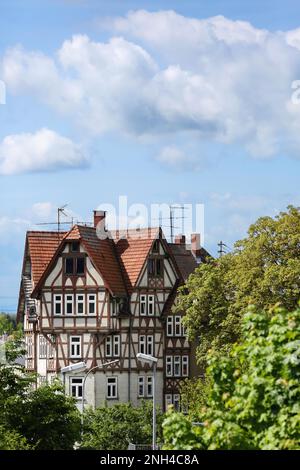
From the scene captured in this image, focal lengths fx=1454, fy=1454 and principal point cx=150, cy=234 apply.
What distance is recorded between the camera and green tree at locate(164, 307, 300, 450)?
2549 centimetres

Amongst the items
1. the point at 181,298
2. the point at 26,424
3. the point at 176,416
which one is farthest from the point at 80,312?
the point at 176,416

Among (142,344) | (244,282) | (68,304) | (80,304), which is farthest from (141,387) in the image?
(244,282)

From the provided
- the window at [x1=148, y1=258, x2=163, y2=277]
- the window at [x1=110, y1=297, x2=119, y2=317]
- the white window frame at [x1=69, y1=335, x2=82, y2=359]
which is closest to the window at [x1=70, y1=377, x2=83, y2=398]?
the white window frame at [x1=69, y1=335, x2=82, y2=359]

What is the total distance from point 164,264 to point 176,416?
61.4 m

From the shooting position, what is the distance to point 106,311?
3381 inches

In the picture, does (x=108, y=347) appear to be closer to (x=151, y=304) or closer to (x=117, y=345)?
(x=117, y=345)

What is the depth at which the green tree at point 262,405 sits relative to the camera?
25491 mm

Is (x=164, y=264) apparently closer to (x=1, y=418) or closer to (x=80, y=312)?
(x=80, y=312)

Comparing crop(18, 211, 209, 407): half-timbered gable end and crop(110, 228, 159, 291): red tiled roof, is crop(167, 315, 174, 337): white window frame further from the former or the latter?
crop(110, 228, 159, 291): red tiled roof

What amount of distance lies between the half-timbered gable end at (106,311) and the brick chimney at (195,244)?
8.02m

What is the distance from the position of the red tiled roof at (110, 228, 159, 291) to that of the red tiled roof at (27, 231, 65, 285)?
3826mm

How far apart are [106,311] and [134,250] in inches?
170
